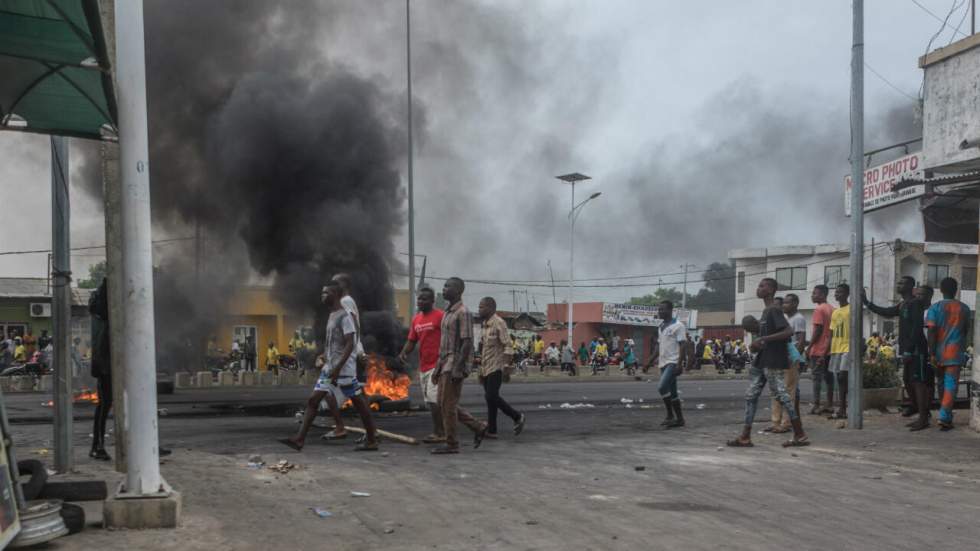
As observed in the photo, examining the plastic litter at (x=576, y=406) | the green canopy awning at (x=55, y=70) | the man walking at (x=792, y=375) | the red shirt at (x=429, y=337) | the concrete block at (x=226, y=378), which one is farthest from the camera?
the concrete block at (x=226, y=378)

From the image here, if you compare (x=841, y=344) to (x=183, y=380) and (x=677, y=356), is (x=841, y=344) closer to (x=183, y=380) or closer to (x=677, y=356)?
(x=677, y=356)

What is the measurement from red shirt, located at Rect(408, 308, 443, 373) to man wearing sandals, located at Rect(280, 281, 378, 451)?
0.78 metres

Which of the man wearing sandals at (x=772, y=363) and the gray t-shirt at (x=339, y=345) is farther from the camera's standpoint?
the man wearing sandals at (x=772, y=363)

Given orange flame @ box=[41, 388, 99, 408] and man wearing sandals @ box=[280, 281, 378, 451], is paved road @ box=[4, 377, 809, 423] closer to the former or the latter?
orange flame @ box=[41, 388, 99, 408]

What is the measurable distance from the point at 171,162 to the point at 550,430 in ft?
55.6

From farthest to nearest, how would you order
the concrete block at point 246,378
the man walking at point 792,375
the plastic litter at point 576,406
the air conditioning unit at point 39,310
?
1. the air conditioning unit at point 39,310
2. the concrete block at point 246,378
3. the plastic litter at point 576,406
4. the man walking at point 792,375

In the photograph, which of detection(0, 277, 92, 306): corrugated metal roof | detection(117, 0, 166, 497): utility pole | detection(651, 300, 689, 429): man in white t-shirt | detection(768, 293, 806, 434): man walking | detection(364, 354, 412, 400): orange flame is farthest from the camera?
detection(0, 277, 92, 306): corrugated metal roof

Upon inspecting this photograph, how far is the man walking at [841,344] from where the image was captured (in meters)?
10.9

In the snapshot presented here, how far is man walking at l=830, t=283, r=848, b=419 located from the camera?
10922 millimetres

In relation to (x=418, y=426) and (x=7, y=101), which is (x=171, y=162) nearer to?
(x=418, y=426)

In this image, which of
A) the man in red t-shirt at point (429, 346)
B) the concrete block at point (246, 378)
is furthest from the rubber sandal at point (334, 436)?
the concrete block at point (246, 378)

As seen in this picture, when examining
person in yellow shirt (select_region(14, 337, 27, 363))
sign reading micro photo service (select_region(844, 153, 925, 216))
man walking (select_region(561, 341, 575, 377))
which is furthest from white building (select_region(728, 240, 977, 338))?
person in yellow shirt (select_region(14, 337, 27, 363))

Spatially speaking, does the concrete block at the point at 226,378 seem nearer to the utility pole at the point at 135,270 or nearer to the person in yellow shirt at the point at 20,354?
the person in yellow shirt at the point at 20,354

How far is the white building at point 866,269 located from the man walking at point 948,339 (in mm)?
34506
